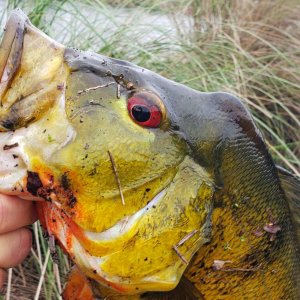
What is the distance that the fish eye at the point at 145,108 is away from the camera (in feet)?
4.12

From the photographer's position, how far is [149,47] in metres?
3.76

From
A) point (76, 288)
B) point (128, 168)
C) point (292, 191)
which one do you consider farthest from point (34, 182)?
point (292, 191)

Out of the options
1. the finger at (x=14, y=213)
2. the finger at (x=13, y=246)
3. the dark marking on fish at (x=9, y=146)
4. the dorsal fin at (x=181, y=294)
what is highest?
the dark marking on fish at (x=9, y=146)

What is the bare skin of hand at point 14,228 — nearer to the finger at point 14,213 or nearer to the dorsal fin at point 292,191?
the finger at point 14,213

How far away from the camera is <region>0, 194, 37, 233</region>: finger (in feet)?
4.23

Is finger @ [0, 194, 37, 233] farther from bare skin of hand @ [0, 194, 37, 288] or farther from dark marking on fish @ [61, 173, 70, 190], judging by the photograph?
dark marking on fish @ [61, 173, 70, 190]

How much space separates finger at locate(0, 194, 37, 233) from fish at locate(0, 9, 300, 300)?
29 mm

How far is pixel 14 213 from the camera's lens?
131 centimetres

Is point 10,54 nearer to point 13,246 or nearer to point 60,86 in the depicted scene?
point 60,86

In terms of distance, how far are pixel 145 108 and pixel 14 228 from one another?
16.1 inches

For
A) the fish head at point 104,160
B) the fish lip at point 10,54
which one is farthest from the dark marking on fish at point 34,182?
the fish lip at point 10,54

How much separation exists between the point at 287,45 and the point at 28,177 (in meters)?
3.85

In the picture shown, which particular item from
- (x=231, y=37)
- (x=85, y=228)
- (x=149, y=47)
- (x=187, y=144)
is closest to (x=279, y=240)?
(x=187, y=144)

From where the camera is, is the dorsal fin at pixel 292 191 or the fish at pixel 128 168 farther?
the dorsal fin at pixel 292 191
